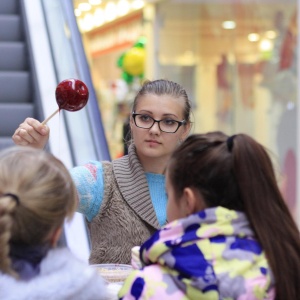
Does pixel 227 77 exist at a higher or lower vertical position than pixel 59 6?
lower

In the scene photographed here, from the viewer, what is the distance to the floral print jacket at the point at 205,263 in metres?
2.12

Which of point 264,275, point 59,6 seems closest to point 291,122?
point 59,6

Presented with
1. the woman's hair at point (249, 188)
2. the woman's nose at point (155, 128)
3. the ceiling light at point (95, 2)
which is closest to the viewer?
the woman's hair at point (249, 188)

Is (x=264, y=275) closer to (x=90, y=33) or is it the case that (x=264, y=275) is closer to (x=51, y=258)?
(x=51, y=258)

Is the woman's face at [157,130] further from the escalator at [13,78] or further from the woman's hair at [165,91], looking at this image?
the escalator at [13,78]

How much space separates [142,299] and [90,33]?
1383 centimetres

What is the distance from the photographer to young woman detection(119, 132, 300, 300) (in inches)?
83.7

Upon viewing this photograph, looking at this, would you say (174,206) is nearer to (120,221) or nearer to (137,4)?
(120,221)

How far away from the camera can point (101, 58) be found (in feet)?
50.2

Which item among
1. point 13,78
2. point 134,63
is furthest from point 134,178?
point 134,63

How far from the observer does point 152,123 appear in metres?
3.01

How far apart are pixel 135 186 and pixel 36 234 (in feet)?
3.00

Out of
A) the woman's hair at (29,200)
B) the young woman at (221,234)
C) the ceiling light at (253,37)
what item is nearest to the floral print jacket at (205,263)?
the young woman at (221,234)

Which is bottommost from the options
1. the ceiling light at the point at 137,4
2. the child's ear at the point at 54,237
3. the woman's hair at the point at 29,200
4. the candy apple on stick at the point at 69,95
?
the child's ear at the point at 54,237
